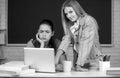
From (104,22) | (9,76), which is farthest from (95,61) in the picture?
(104,22)

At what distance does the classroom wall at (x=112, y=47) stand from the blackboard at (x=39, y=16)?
0.07 meters

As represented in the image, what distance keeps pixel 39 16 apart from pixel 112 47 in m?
1.34

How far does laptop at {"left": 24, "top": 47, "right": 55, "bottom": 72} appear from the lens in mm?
1966

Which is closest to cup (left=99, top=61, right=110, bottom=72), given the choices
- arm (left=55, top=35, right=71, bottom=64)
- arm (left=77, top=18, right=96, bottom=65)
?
arm (left=77, top=18, right=96, bottom=65)

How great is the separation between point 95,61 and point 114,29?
179 centimetres

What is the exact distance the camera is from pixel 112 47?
3.97 meters

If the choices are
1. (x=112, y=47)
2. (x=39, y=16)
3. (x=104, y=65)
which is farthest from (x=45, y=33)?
(x=112, y=47)

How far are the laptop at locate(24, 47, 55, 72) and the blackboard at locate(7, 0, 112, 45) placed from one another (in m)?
1.92

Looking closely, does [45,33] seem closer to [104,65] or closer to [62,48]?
[62,48]

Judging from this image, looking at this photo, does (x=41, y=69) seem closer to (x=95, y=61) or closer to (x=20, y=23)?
(x=95, y=61)

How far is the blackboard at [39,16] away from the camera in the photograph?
3947 millimetres

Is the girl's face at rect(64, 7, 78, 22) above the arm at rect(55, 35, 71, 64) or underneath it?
above

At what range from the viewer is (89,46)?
2.21 metres

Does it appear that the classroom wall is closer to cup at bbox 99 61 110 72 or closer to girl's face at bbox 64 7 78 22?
girl's face at bbox 64 7 78 22
